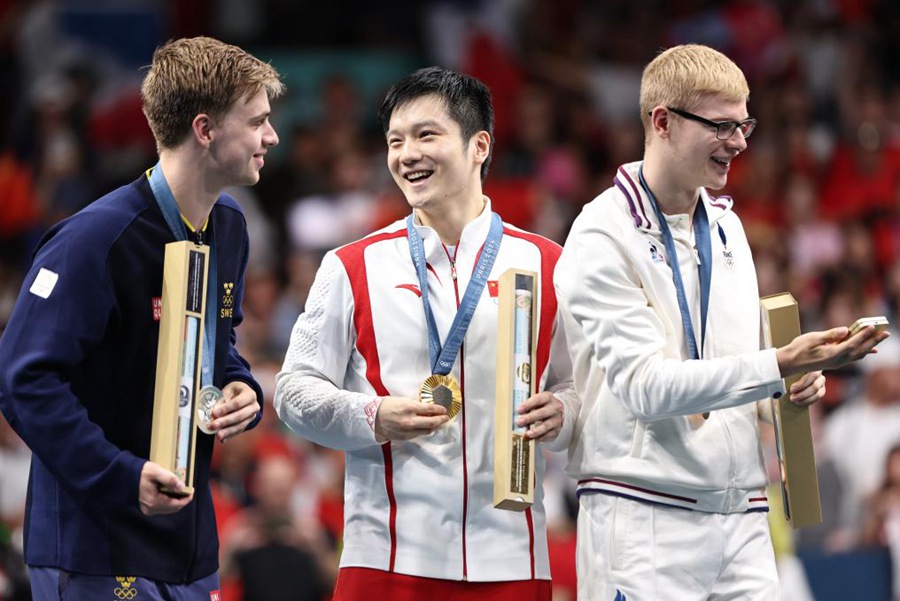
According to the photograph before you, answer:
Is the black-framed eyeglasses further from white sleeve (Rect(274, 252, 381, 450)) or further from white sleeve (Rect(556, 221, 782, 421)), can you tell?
white sleeve (Rect(274, 252, 381, 450))

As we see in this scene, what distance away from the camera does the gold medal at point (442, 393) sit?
15.1 feet

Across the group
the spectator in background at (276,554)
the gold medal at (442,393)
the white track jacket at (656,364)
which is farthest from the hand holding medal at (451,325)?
the spectator in background at (276,554)

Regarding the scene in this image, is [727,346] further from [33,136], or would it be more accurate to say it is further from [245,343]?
[33,136]

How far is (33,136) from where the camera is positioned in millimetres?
12211

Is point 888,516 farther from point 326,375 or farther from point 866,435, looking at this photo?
point 326,375

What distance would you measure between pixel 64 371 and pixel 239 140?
2.67 feet

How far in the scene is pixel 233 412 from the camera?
438 centimetres

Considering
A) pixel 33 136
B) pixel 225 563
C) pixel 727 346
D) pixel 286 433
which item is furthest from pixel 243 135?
pixel 33 136

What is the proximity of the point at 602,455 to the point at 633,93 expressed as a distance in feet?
28.7

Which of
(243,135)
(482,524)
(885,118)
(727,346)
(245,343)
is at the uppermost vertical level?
(885,118)

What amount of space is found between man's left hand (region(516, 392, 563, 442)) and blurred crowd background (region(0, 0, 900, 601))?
12.9 ft

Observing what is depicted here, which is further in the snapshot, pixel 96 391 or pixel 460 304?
pixel 460 304

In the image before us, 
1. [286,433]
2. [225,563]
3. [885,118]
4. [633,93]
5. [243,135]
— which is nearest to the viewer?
[243,135]

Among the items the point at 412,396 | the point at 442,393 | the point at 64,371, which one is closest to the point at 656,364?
the point at 442,393
